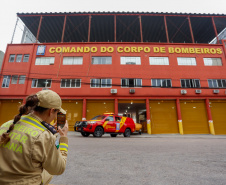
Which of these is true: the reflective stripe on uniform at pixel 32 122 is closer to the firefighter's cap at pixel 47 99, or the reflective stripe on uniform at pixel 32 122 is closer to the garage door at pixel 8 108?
the firefighter's cap at pixel 47 99

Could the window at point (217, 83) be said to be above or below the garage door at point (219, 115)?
above

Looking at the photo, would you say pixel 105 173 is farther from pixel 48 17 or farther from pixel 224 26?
pixel 224 26

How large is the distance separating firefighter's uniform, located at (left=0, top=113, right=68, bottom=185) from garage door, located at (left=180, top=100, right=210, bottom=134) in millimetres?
20456

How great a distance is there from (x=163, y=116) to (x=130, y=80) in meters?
6.62

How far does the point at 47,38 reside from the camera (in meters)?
29.0

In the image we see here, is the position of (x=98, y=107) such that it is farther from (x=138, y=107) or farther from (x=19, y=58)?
(x=19, y=58)

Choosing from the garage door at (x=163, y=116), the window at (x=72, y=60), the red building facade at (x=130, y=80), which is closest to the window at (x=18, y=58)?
the red building facade at (x=130, y=80)

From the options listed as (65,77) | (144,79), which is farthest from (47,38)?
(144,79)

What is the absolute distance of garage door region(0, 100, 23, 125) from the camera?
18688mm

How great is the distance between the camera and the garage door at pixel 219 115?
61.2 ft

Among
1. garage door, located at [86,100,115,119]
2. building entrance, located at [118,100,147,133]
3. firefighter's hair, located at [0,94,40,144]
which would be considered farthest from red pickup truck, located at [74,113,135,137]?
firefighter's hair, located at [0,94,40,144]

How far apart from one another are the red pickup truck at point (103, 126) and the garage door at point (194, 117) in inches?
409

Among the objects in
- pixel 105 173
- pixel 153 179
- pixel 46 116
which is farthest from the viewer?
pixel 105 173

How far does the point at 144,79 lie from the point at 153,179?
1801cm
